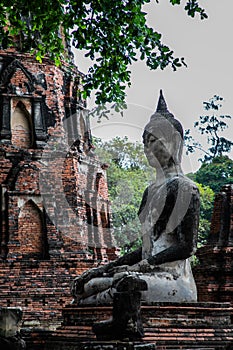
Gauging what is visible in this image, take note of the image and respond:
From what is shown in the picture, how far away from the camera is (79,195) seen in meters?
14.2

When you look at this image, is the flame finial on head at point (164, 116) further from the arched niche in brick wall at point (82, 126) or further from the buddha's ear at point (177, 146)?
the arched niche in brick wall at point (82, 126)

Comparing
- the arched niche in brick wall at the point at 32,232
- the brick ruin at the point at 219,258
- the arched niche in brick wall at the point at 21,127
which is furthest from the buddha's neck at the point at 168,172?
the arched niche in brick wall at the point at 21,127

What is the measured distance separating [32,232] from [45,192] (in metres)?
0.97

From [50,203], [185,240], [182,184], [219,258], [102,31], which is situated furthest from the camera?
[50,203]

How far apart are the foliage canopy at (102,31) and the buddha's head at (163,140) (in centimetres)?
240

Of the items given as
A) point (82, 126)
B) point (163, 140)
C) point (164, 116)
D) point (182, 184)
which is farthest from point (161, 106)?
point (82, 126)

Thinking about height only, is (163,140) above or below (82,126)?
below

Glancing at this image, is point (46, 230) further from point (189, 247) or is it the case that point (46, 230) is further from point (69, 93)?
point (189, 247)

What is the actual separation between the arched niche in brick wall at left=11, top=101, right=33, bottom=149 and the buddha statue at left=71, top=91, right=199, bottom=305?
8.87 m

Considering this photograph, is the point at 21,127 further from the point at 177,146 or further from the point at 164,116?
the point at 177,146

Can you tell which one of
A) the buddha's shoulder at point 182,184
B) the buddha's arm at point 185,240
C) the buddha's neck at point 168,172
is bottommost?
the buddha's arm at point 185,240

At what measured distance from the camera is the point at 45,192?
541 inches

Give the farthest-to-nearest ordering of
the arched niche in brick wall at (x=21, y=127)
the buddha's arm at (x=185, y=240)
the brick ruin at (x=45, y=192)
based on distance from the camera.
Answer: the arched niche in brick wall at (x=21, y=127), the brick ruin at (x=45, y=192), the buddha's arm at (x=185, y=240)

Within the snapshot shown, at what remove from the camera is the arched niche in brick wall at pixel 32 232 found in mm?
13320
